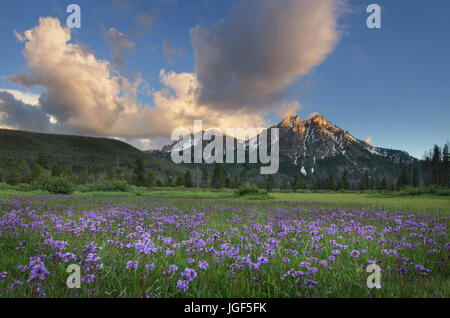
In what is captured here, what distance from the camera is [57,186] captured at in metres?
33.8

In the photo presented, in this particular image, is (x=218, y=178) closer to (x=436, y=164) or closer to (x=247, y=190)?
(x=247, y=190)

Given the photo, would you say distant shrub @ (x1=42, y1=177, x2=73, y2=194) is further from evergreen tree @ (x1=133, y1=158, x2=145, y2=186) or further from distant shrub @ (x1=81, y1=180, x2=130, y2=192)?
evergreen tree @ (x1=133, y1=158, x2=145, y2=186)

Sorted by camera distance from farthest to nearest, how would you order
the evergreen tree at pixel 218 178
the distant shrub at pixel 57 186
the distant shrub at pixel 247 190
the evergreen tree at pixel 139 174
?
the evergreen tree at pixel 218 178
the evergreen tree at pixel 139 174
the distant shrub at pixel 247 190
the distant shrub at pixel 57 186

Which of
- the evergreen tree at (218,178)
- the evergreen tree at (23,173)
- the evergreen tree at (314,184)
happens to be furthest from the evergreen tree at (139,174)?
the evergreen tree at (314,184)

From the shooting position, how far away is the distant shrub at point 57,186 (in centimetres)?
3350

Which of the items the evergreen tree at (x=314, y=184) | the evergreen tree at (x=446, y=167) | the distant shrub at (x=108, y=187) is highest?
the evergreen tree at (x=446, y=167)

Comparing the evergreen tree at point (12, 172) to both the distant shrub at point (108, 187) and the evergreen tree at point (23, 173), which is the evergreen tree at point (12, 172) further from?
the distant shrub at point (108, 187)

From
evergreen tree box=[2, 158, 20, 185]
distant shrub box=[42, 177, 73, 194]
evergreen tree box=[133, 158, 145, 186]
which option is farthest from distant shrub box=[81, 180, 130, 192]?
evergreen tree box=[2, 158, 20, 185]

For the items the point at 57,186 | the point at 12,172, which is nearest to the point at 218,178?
the point at 57,186

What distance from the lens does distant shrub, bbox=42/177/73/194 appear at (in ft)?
110
